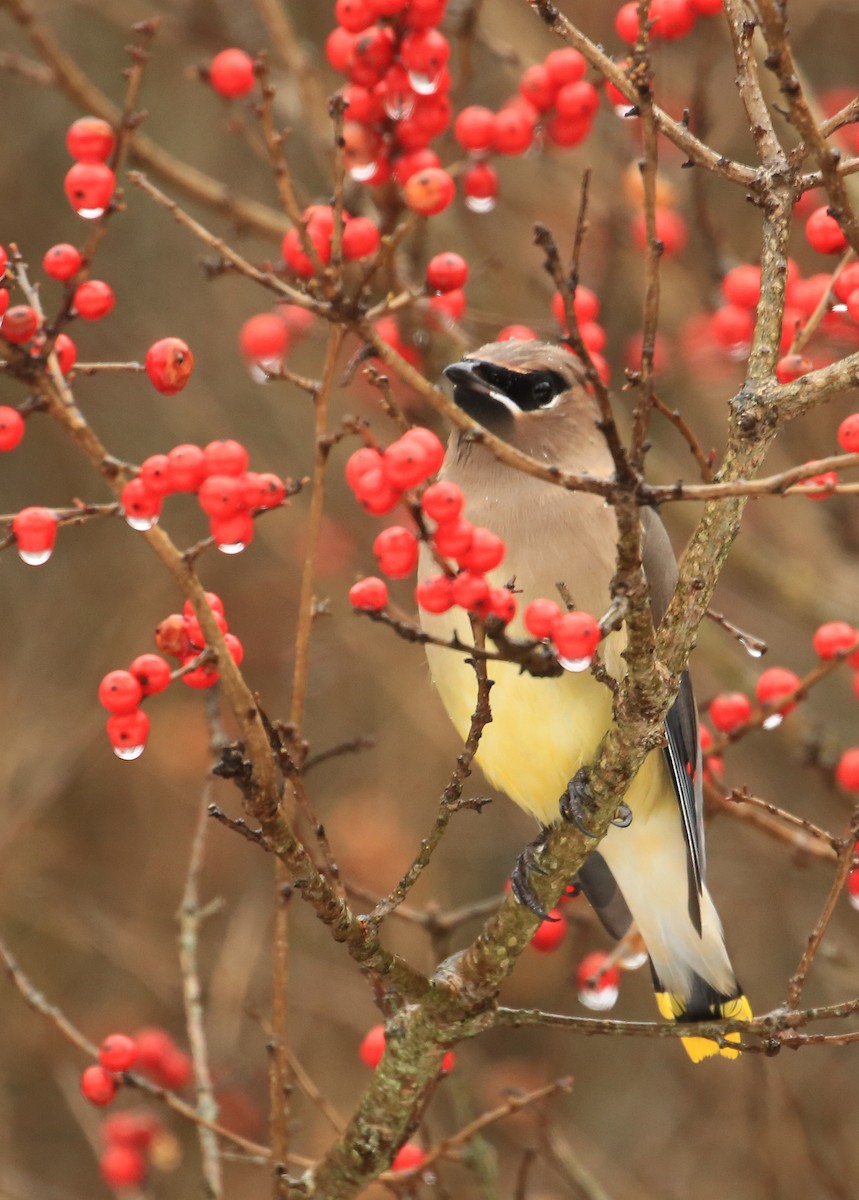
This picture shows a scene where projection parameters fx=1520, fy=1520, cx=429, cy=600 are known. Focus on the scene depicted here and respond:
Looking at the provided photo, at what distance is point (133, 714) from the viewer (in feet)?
6.84

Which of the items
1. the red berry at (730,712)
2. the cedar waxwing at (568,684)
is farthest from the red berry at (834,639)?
the cedar waxwing at (568,684)

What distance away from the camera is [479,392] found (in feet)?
10.5

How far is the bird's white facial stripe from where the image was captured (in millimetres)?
3250

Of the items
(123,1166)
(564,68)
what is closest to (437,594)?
(564,68)

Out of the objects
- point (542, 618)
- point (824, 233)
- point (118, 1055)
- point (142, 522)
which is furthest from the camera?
point (118, 1055)

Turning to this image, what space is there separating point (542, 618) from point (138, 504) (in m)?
0.61

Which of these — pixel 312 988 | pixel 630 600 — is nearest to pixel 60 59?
pixel 630 600

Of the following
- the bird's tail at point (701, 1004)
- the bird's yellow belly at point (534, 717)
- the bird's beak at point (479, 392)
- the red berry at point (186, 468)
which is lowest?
the red berry at point (186, 468)

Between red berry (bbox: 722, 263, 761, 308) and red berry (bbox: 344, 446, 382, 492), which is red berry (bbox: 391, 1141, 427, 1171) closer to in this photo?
red berry (bbox: 344, 446, 382, 492)

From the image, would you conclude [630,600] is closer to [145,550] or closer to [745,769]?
[745,769]

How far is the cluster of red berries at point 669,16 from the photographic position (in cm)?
289

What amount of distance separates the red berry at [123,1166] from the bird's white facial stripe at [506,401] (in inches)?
76.4

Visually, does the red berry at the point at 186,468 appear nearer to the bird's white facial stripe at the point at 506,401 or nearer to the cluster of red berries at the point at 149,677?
the cluster of red berries at the point at 149,677

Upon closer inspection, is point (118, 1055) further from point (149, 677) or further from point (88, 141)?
point (88, 141)
